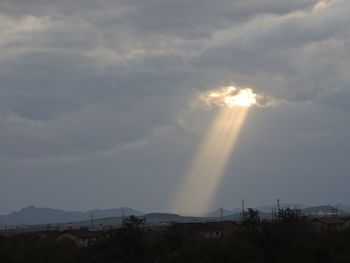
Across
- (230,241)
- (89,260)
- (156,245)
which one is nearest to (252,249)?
(230,241)

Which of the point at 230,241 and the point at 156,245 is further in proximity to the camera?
the point at 156,245

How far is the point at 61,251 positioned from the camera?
250 feet

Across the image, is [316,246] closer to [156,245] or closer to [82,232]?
[156,245]

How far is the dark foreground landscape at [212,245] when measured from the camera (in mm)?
60281

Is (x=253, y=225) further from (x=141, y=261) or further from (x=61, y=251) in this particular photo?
(x=61, y=251)

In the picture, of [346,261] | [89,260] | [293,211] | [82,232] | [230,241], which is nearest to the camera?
[346,261]

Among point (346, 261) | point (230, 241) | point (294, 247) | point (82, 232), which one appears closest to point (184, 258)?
point (230, 241)

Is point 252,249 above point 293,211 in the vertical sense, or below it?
below

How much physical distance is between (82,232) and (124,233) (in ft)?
140

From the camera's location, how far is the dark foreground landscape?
60281mm

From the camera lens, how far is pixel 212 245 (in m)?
64.1

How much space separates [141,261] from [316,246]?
20950 millimetres

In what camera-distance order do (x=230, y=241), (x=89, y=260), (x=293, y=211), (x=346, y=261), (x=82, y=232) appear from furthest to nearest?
(x=82, y=232) < (x=89, y=260) < (x=293, y=211) < (x=230, y=241) < (x=346, y=261)

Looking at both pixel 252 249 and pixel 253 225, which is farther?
pixel 253 225
